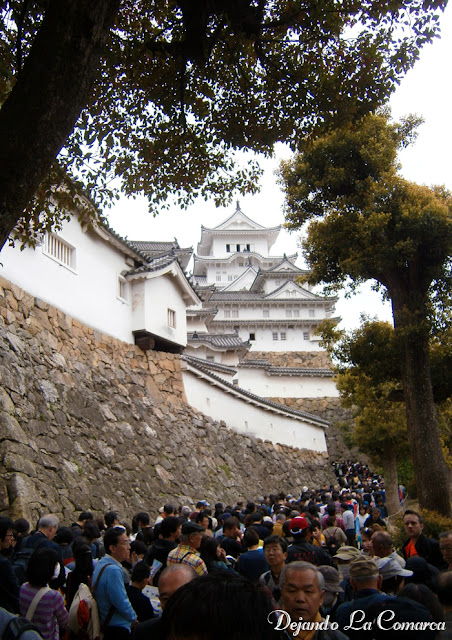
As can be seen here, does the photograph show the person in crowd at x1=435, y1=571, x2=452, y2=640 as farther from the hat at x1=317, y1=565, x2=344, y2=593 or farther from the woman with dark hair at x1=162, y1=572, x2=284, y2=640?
the woman with dark hair at x1=162, y1=572, x2=284, y2=640

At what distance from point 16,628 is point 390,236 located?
10.9m

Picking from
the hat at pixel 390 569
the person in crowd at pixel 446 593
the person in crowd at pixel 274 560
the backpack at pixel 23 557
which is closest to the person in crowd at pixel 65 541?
the backpack at pixel 23 557

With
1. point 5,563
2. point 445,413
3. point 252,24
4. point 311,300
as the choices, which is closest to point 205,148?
point 252,24

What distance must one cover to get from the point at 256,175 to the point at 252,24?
2.86 m

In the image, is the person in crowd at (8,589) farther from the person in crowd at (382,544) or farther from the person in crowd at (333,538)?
the person in crowd at (333,538)

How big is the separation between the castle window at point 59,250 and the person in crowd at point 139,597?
34.8 ft

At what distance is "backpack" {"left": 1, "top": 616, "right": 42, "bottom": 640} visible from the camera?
10.3 ft

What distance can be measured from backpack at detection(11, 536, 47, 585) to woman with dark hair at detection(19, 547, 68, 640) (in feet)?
3.04

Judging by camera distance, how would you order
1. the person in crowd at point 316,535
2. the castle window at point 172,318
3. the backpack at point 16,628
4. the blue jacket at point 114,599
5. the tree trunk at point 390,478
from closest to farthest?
the backpack at point 16,628
the blue jacket at point 114,599
the person in crowd at point 316,535
the castle window at point 172,318
the tree trunk at point 390,478

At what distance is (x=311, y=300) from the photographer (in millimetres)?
47375

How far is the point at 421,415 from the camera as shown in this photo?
11367mm

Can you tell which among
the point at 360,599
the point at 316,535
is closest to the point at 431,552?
the point at 316,535

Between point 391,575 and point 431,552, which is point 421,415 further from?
point 391,575

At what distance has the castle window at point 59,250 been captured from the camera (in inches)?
567
